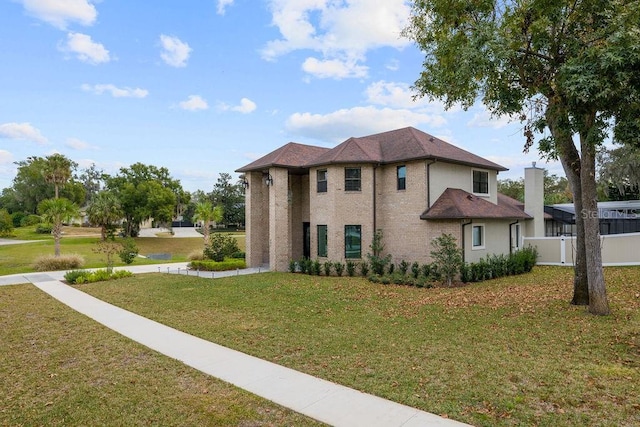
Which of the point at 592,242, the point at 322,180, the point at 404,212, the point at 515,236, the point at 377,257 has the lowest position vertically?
the point at 377,257

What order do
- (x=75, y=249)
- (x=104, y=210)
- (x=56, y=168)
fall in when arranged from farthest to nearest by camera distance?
(x=56, y=168) < (x=104, y=210) < (x=75, y=249)

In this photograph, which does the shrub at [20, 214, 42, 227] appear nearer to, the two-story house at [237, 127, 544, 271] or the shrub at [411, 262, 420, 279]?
the two-story house at [237, 127, 544, 271]

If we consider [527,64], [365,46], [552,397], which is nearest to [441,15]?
[527,64]

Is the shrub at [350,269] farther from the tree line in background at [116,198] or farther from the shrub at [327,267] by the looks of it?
the tree line in background at [116,198]

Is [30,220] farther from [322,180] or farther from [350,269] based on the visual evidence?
[350,269]

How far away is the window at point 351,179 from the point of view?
19500 mm

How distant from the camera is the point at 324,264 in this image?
762 inches

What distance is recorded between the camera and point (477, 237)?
18438 mm

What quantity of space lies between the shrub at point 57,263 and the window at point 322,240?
624 inches

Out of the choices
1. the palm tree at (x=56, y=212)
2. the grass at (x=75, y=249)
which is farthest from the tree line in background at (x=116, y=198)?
the grass at (x=75, y=249)

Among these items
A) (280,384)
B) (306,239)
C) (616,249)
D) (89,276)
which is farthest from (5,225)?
(616,249)

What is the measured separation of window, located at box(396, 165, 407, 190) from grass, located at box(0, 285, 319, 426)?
14.2 meters

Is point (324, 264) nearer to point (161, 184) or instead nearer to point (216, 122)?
point (216, 122)

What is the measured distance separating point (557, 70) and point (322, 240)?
43.7 ft
